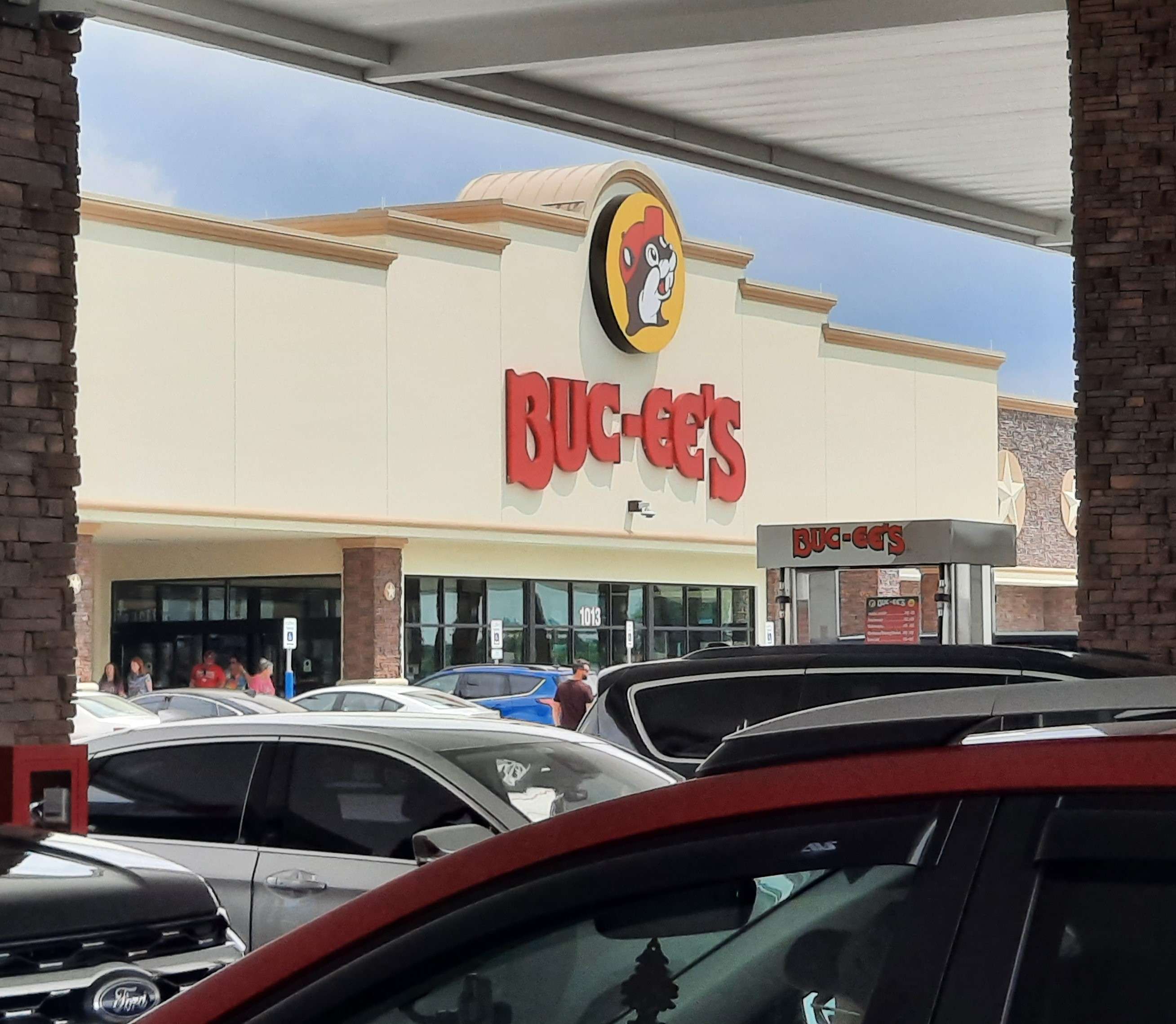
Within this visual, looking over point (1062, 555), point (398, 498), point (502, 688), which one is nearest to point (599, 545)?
point (398, 498)

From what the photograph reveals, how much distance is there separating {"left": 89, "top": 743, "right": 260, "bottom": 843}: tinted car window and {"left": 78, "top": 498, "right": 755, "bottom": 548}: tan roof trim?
24.1 meters

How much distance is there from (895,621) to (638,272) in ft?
85.7

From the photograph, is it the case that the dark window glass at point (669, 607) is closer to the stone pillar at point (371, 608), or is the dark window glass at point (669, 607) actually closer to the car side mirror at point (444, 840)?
the stone pillar at point (371, 608)

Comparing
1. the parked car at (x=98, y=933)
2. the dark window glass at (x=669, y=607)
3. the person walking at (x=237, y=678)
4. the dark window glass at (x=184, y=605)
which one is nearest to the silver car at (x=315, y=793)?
the parked car at (x=98, y=933)

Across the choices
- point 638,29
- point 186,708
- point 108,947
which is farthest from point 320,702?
point 108,947

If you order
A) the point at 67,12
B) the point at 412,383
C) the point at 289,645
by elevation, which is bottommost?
the point at 289,645

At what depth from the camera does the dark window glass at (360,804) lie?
7383 mm

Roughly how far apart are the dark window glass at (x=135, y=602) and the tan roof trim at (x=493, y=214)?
10171mm

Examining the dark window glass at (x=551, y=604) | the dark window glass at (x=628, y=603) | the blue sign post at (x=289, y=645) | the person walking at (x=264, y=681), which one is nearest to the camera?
the person walking at (x=264, y=681)

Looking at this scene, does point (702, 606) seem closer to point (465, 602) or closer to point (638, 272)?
point (465, 602)

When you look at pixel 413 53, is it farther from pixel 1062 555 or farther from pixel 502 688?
pixel 1062 555

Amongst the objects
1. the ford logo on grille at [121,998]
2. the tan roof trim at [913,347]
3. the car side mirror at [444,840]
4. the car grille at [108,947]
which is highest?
the tan roof trim at [913,347]

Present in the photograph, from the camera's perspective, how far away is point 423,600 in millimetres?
38875

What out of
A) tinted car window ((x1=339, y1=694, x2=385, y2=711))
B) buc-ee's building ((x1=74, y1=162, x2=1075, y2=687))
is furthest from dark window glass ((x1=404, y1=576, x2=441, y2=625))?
tinted car window ((x1=339, y1=694, x2=385, y2=711))
